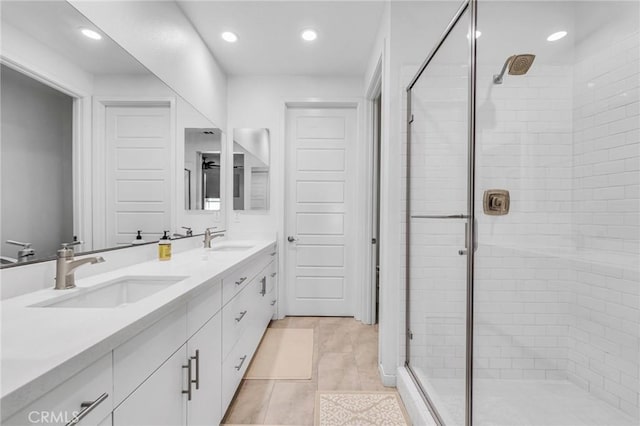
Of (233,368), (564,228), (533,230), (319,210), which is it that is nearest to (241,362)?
(233,368)

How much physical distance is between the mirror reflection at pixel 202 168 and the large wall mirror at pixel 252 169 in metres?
0.25

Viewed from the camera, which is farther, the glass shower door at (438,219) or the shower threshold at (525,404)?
the glass shower door at (438,219)

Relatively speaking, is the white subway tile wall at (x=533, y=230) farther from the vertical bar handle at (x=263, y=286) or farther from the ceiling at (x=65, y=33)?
the ceiling at (x=65, y=33)

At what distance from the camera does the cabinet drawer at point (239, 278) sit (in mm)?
1592

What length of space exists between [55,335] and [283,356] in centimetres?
196

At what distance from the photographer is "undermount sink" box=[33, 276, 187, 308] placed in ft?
3.80

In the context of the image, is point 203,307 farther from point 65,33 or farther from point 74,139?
point 65,33

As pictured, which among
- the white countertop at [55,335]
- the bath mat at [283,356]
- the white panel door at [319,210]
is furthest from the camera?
the white panel door at [319,210]

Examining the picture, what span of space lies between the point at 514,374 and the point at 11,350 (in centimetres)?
238

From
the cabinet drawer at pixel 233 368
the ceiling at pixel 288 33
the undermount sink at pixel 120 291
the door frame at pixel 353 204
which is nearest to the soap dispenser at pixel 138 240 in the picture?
the undermount sink at pixel 120 291

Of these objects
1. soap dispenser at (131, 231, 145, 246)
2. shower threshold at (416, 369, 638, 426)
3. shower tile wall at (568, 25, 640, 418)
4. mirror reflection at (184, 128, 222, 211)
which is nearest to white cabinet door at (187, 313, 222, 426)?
soap dispenser at (131, 231, 145, 246)

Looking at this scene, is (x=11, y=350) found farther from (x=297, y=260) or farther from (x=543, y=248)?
(x=297, y=260)

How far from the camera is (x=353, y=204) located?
3.32 meters

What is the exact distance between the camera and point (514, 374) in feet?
6.16
